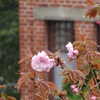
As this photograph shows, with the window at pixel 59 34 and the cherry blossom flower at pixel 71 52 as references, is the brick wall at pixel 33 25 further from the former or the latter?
the cherry blossom flower at pixel 71 52

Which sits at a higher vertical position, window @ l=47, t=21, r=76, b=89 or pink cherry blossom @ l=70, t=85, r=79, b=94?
pink cherry blossom @ l=70, t=85, r=79, b=94

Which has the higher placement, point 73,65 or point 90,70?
point 90,70

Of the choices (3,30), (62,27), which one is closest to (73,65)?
(62,27)

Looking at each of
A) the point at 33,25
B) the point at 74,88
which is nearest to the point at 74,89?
the point at 74,88

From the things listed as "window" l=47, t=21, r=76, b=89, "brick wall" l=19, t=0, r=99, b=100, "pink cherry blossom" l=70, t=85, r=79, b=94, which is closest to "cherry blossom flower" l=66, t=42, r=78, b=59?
"pink cherry blossom" l=70, t=85, r=79, b=94

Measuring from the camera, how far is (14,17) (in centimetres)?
2005

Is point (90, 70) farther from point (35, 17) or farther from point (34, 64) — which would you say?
point (35, 17)

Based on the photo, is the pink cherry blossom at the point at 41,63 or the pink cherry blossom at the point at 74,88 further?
the pink cherry blossom at the point at 74,88

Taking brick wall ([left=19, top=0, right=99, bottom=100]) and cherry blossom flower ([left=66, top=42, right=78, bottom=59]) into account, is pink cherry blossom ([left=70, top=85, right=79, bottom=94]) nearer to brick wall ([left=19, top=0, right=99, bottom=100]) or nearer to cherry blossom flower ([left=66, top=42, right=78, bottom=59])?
cherry blossom flower ([left=66, top=42, right=78, bottom=59])

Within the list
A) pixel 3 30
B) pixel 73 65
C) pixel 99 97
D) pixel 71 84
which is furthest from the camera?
pixel 3 30

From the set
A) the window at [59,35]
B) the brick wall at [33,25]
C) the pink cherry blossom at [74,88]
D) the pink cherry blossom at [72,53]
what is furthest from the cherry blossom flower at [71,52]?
the window at [59,35]

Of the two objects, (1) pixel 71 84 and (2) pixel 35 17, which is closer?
(1) pixel 71 84

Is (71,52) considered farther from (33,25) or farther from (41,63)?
(33,25)

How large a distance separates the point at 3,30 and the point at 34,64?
1634 centimetres
